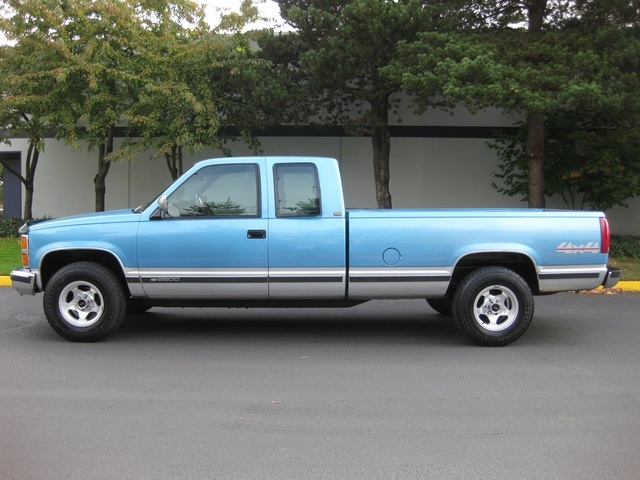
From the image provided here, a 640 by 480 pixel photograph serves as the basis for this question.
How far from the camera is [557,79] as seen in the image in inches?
440

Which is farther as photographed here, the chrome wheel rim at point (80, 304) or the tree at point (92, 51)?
the tree at point (92, 51)

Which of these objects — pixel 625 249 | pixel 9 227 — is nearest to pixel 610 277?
pixel 625 249

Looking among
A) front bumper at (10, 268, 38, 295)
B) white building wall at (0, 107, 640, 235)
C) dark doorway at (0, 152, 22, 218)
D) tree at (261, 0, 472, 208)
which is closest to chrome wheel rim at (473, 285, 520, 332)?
front bumper at (10, 268, 38, 295)

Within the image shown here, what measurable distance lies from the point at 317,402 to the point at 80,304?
3.18 meters

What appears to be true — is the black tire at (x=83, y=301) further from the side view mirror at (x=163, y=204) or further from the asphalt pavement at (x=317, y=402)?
the side view mirror at (x=163, y=204)

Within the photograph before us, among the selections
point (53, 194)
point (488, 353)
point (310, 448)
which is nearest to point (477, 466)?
point (310, 448)

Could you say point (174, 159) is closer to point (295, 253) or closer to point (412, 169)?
point (412, 169)

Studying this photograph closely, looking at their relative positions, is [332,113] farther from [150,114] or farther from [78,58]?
[78,58]

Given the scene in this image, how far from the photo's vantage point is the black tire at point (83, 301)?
21.4 ft

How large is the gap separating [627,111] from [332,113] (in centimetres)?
702

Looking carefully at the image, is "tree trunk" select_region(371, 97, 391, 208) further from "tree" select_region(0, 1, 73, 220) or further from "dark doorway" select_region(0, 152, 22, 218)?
"dark doorway" select_region(0, 152, 22, 218)

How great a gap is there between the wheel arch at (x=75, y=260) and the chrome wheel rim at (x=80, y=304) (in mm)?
317

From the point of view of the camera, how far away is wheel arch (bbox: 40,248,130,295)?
6.65 meters

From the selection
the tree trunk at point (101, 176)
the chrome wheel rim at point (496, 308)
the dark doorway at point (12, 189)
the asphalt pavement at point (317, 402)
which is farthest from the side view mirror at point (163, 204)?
the dark doorway at point (12, 189)
